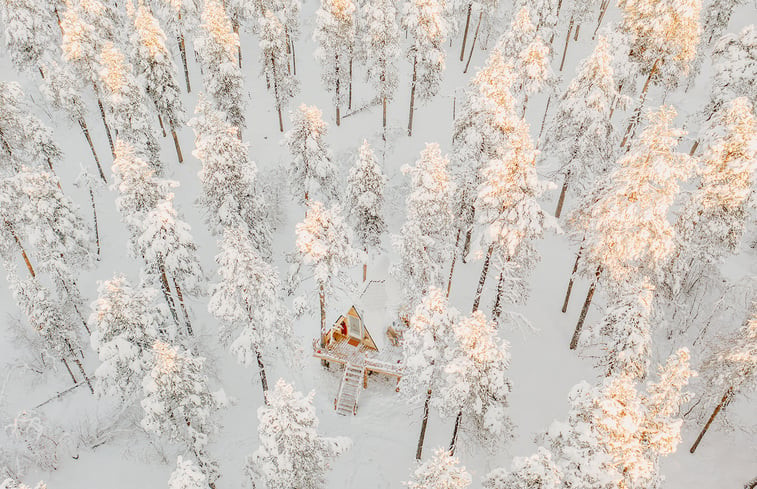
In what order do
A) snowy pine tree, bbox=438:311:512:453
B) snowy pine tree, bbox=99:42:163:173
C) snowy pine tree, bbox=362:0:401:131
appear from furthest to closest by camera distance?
snowy pine tree, bbox=362:0:401:131 < snowy pine tree, bbox=99:42:163:173 < snowy pine tree, bbox=438:311:512:453

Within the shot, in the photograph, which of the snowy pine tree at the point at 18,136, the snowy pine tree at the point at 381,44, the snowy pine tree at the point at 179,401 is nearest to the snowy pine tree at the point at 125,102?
the snowy pine tree at the point at 18,136

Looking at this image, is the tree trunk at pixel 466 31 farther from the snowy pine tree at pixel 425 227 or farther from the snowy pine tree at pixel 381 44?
the snowy pine tree at pixel 425 227

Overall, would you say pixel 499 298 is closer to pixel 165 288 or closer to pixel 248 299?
pixel 248 299

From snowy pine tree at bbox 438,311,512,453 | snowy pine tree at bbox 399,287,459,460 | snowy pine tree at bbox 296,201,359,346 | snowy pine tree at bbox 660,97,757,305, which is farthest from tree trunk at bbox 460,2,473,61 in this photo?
snowy pine tree at bbox 438,311,512,453

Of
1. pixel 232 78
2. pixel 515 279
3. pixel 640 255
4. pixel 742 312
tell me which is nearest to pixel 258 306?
pixel 515 279

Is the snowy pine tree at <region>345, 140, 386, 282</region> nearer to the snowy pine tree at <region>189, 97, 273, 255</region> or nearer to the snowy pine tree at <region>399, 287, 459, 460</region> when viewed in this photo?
the snowy pine tree at <region>189, 97, 273, 255</region>

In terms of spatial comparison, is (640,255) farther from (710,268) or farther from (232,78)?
(232,78)
